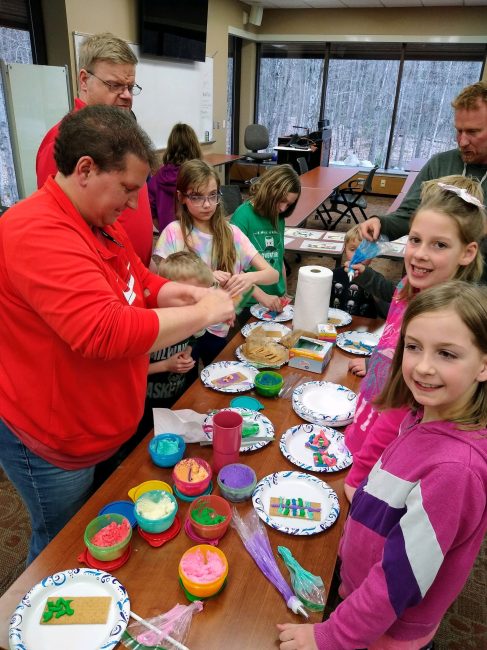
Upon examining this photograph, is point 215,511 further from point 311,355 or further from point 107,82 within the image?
point 107,82

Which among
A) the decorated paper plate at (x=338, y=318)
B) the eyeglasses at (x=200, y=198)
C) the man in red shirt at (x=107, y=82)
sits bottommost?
the decorated paper plate at (x=338, y=318)

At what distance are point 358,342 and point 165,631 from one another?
1450 millimetres

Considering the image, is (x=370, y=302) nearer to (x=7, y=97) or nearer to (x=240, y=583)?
(x=240, y=583)

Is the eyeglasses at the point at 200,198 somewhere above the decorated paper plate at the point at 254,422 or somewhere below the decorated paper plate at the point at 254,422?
above

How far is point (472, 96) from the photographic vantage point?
187cm

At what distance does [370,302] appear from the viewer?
2611 millimetres

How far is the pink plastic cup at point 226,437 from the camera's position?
124 cm

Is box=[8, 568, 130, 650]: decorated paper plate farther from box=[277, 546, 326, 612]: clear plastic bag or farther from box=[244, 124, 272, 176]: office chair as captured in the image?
box=[244, 124, 272, 176]: office chair

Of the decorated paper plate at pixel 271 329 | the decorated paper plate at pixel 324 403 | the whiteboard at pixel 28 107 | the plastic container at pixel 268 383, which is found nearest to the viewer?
the decorated paper plate at pixel 324 403

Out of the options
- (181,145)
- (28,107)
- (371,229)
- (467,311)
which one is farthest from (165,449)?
(28,107)

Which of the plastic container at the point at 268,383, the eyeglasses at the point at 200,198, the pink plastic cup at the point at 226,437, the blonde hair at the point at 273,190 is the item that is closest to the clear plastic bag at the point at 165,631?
the pink plastic cup at the point at 226,437

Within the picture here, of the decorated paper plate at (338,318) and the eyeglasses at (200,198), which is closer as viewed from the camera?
the eyeglasses at (200,198)

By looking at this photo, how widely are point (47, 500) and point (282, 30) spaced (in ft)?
31.8

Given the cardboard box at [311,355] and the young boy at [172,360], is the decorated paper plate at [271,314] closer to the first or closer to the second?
the cardboard box at [311,355]
